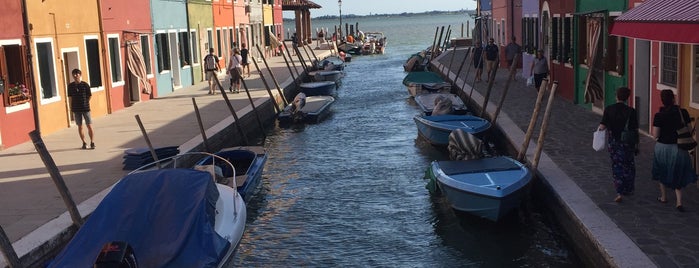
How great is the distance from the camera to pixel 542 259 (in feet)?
32.9

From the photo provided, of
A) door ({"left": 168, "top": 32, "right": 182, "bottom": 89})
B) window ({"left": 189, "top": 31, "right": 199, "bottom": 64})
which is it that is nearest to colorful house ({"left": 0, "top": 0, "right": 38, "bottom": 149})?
door ({"left": 168, "top": 32, "right": 182, "bottom": 89})

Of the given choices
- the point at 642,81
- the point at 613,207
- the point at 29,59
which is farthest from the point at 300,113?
the point at 613,207

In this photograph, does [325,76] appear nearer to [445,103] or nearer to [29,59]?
[445,103]

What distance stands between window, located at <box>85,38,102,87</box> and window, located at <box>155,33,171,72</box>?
496cm

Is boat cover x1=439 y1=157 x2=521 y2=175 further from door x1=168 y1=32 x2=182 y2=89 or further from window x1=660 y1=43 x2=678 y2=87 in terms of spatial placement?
door x1=168 y1=32 x2=182 y2=89

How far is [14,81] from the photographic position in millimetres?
16688

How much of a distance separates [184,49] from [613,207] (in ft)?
73.6

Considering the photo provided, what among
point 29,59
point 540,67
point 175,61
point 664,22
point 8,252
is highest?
point 664,22

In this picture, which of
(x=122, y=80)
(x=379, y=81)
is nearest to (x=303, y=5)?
(x=379, y=81)

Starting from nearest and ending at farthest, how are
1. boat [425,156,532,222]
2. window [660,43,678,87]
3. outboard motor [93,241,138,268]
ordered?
outboard motor [93,241,138,268] < boat [425,156,532,222] < window [660,43,678,87]

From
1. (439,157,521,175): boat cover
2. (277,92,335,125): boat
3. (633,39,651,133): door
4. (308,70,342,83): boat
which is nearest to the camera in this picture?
(439,157,521,175): boat cover

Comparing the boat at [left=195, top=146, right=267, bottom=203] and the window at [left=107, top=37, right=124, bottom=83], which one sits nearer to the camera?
the boat at [left=195, top=146, right=267, bottom=203]

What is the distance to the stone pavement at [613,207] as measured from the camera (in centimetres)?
812

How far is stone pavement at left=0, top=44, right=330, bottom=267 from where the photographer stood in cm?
1026
